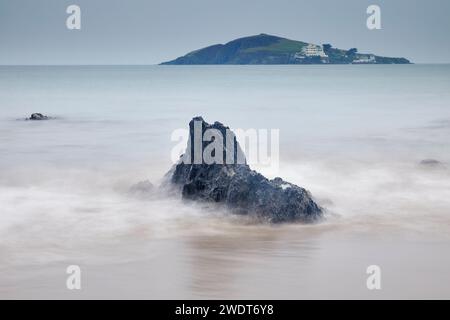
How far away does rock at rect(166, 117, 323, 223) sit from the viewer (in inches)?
410

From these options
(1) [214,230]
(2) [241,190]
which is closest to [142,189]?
(2) [241,190]

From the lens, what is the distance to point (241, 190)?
423 inches

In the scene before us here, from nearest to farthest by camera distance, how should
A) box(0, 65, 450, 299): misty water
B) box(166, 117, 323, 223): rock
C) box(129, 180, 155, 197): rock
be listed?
1. box(0, 65, 450, 299): misty water
2. box(166, 117, 323, 223): rock
3. box(129, 180, 155, 197): rock

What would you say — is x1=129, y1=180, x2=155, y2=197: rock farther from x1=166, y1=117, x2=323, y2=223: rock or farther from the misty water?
x1=166, y1=117, x2=323, y2=223: rock

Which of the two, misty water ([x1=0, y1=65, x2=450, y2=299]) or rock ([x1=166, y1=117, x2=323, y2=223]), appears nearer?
misty water ([x1=0, y1=65, x2=450, y2=299])

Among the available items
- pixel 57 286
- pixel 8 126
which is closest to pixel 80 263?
pixel 57 286

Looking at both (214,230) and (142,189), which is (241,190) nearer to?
(214,230)

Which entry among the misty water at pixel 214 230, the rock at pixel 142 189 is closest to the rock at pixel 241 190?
the misty water at pixel 214 230

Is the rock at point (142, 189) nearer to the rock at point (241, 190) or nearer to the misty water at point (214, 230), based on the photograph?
the misty water at point (214, 230)

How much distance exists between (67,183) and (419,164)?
27.1 feet

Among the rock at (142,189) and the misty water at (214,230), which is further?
the rock at (142,189)

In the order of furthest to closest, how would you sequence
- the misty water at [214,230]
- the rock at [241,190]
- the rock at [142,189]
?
the rock at [142,189], the rock at [241,190], the misty water at [214,230]

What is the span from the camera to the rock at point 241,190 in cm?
1041

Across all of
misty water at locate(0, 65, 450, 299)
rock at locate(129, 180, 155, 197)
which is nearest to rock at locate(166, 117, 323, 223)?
misty water at locate(0, 65, 450, 299)
